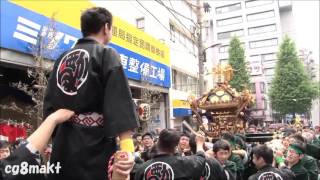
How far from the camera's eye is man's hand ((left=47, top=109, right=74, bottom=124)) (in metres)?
1.91

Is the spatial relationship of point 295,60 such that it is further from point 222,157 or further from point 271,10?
point 222,157

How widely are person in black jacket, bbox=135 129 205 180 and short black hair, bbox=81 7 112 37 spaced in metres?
1.86

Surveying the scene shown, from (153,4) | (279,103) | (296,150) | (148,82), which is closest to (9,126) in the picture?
(148,82)

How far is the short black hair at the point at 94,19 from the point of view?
2.10 meters

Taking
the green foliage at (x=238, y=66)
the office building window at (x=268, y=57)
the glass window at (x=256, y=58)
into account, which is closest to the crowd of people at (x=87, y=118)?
the green foliage at (x=238, y=66)

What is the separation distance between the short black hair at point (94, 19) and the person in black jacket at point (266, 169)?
268 cm

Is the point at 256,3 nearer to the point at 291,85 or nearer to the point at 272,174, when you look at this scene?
the point at 291,85

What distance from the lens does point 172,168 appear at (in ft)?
11.9

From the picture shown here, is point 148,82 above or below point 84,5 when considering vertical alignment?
below

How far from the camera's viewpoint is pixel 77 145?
1.94 metres

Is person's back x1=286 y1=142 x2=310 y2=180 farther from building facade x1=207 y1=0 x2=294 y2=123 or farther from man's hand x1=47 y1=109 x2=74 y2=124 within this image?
building facade x1=207 y1=0 x2=294 y2=123

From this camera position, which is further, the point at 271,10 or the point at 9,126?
the point at 271,10

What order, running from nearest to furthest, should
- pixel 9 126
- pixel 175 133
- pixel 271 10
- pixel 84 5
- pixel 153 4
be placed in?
pixel 175 133 < pixel 9 126 < pixel 84 5 < pixel 153 4 < pixel 271 10

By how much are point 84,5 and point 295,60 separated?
26.2 m
